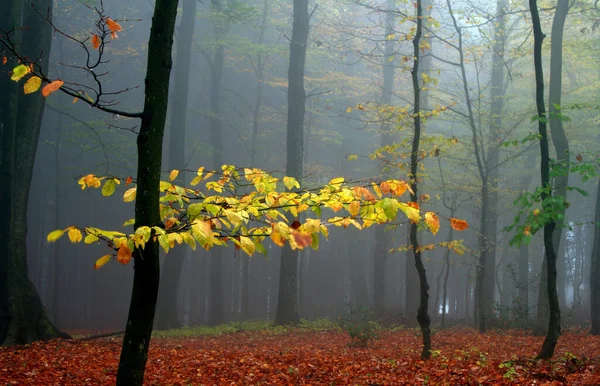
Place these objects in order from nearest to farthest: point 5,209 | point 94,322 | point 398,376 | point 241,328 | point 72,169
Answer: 1. point 398,376
2. point 5,209
3. point 241,328
4. point 72,169
5. point 94,322

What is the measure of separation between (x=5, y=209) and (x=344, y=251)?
1182 inches

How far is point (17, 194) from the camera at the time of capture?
10.6 m

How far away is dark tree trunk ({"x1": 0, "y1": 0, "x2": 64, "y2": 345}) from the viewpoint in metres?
9.90

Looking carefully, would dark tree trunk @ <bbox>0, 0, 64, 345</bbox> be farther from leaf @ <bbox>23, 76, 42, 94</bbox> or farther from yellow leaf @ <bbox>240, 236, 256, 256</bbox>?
yellow leaf @ <bbox>240, 236, 256, 256</bbox>

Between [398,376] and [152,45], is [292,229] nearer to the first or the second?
[152,45]

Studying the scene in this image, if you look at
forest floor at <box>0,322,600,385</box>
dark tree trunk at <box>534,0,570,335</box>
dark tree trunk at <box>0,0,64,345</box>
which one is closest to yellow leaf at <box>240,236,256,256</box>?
forest floor at <box>0,322,600,385</box>

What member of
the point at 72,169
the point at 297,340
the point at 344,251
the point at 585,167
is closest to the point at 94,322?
the point at 72,169

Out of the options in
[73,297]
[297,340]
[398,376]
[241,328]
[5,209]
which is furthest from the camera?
[73,297]

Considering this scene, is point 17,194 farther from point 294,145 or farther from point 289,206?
point 294,145

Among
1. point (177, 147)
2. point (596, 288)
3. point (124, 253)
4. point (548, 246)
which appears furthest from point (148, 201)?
point (177, 147)

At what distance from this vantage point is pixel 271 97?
124 ft

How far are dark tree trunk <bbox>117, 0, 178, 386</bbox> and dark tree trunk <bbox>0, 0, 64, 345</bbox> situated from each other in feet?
22.3

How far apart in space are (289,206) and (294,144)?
14356mm

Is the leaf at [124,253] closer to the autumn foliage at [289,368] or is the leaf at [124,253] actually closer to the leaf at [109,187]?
the leaf at [109,187]
